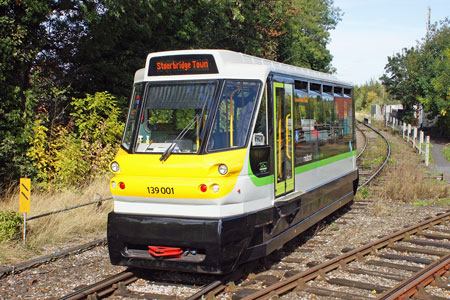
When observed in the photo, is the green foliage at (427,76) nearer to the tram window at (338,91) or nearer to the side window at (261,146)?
the tram window at (338,91)

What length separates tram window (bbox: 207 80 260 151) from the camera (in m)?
6.85

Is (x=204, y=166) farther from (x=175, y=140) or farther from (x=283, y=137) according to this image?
(x=283, y=137)

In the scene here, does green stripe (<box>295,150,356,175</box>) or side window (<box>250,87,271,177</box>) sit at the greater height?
side window (<box>250,87,271,177</box>)

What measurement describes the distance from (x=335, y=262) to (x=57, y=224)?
535 cm

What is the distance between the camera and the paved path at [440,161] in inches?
770

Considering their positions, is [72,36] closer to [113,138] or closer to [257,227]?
[113,138]

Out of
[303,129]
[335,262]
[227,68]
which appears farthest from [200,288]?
[303,129]

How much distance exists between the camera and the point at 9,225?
8781mm

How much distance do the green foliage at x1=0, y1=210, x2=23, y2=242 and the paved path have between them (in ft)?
44.7

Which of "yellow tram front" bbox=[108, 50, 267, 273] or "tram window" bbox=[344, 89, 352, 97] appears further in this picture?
"tram window" bbox=[344, 89, 352, 97]

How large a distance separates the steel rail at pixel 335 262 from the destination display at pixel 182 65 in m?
3.05

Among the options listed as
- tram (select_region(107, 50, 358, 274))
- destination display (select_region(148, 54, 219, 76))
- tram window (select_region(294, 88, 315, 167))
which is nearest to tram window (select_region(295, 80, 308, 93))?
tram window (select_region(294, 88, 315, 167))

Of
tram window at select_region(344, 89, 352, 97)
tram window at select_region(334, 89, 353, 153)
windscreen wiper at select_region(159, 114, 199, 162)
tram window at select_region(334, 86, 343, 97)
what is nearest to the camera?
windscreen wiper at select_region(159, 114, 199, 162)

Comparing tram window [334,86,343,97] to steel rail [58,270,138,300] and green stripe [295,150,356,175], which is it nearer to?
green stripe [295,150,356,175]
